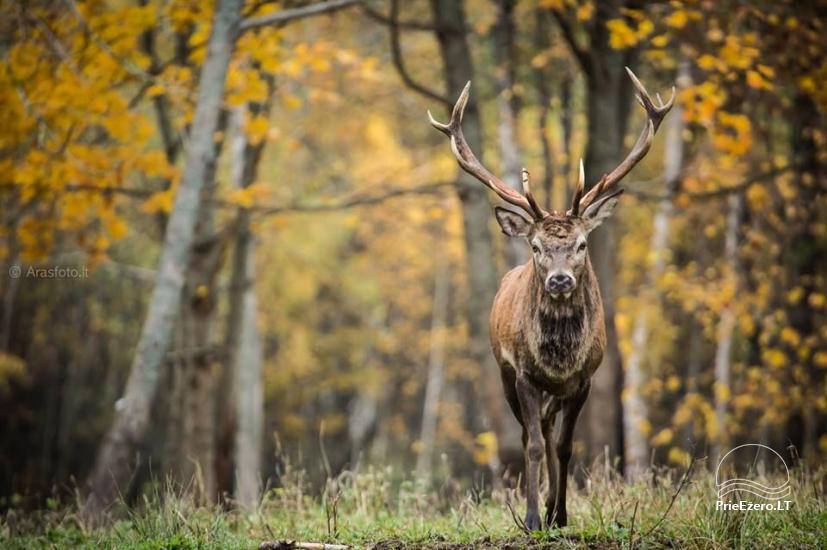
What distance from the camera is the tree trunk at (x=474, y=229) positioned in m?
12.0

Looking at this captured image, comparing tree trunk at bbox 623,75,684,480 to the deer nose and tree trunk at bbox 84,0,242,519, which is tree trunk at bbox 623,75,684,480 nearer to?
tree trunk at bbox 84,0,242,519

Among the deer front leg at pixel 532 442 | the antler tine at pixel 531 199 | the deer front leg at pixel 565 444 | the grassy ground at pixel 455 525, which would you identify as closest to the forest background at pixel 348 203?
the grassy ground at pixel 455 525

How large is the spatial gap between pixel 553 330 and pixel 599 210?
88 centimetres

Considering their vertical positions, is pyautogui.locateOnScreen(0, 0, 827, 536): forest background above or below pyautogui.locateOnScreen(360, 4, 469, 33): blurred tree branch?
below

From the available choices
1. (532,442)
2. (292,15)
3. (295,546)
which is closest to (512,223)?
(532,442)

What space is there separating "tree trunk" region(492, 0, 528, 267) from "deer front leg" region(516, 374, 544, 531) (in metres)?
6.95

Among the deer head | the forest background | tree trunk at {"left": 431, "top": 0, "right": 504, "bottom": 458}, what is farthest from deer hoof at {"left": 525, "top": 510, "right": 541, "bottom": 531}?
tree trunk at {"left": 431, "top": 0, "right": 504, "bottom": 458}

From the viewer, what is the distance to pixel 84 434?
2656cm

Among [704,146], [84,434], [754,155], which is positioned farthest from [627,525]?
[84,434]

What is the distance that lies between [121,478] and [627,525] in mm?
4619

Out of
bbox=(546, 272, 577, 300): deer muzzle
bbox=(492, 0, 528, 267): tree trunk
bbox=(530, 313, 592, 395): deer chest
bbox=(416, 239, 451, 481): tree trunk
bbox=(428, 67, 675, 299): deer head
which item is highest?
bbox=(492, 0, 528, 267): tree trunk

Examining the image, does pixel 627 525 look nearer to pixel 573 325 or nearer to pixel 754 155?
pixel 573 325

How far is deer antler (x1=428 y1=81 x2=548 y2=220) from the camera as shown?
250 inches

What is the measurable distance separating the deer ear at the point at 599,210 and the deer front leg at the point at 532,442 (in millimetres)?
1081
